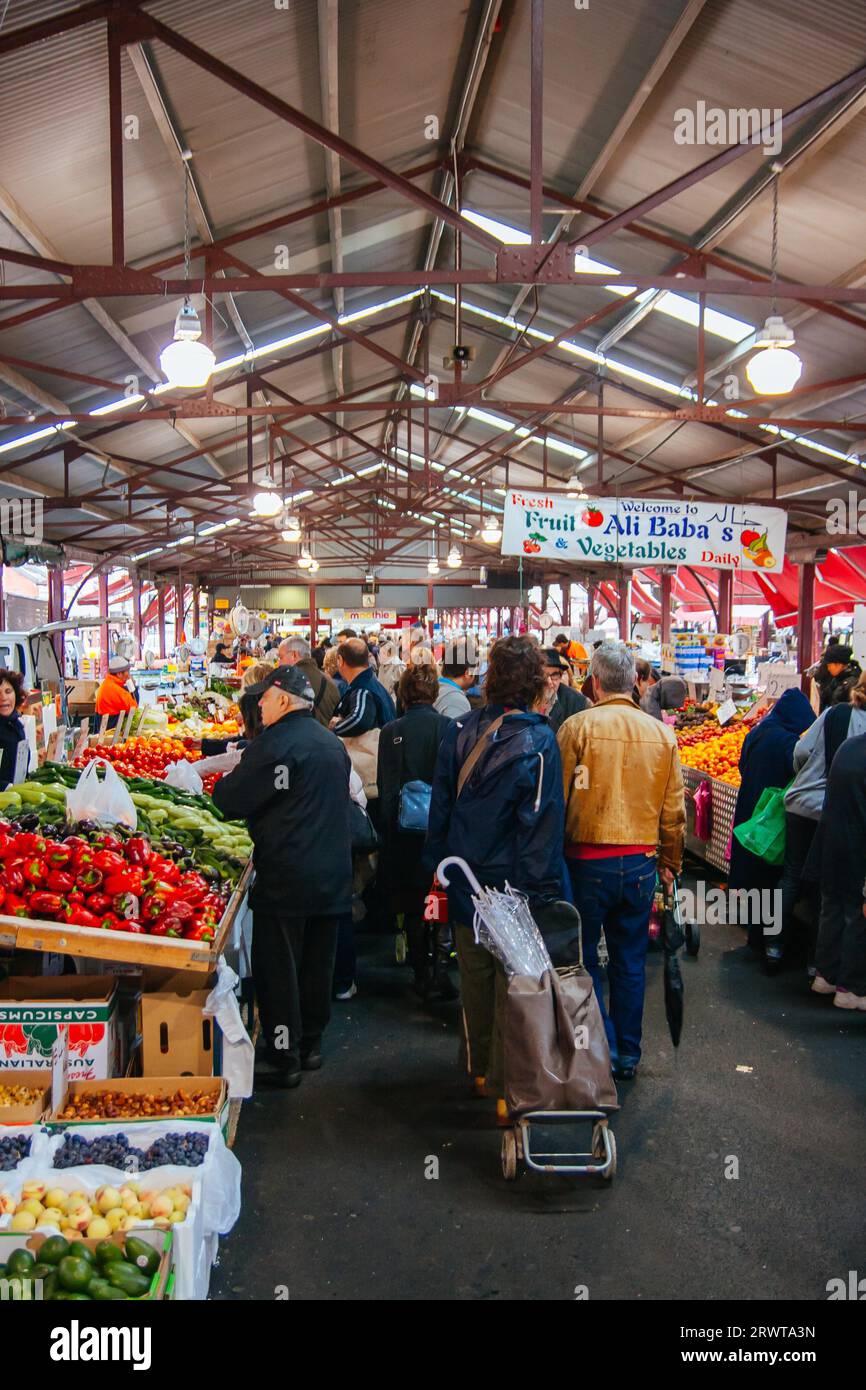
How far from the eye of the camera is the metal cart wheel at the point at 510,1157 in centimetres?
337

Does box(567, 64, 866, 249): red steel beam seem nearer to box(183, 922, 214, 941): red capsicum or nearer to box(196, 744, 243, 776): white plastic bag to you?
box(196, 744, 243, 776): white plastic bag

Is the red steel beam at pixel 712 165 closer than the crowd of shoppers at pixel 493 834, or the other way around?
the crowd of shoppers at pixel 493 834

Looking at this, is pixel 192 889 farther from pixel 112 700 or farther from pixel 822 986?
pixel 112 700

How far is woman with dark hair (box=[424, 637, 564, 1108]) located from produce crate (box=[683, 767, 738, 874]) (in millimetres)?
3423

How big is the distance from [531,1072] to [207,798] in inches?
113

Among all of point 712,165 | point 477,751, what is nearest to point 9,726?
point 477,751

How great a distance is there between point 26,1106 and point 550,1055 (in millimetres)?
1683

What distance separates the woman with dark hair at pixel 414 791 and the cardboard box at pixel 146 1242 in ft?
8.39

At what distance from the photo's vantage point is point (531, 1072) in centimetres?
327

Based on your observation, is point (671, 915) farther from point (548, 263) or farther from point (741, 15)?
point (741, 15)

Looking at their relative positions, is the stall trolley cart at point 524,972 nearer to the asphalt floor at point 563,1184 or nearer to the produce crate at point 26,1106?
the asphalt floor at point 563,1184

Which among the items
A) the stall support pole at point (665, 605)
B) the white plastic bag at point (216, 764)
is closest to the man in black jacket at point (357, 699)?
the white plastic bag at point (216, 764)
